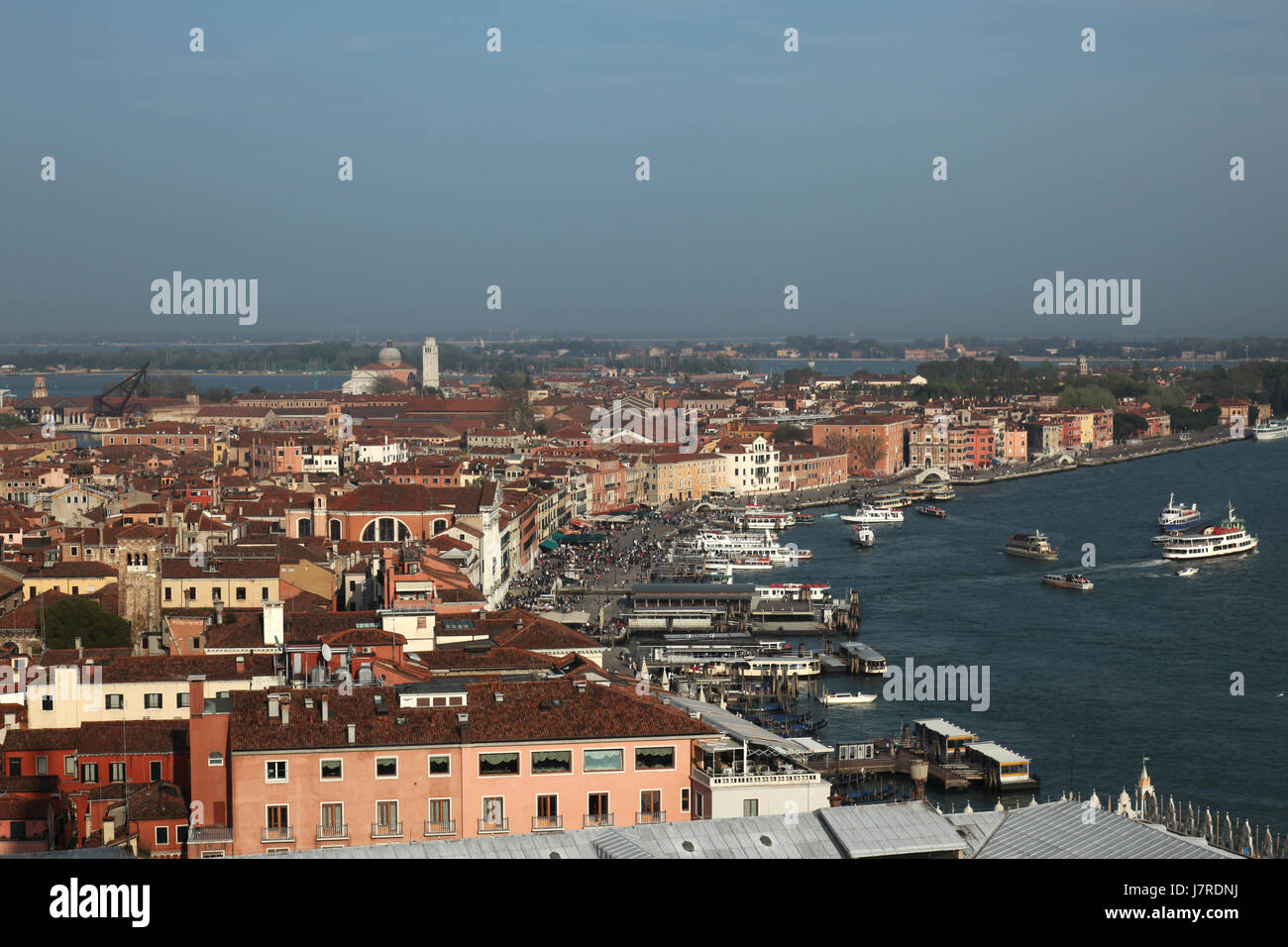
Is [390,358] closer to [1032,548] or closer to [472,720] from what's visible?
[1032,548]

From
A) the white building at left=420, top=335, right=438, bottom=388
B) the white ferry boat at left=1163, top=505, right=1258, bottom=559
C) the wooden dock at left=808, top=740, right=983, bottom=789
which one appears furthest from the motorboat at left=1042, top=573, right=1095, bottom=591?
the white building at left=420, top=335, right=438, bottom=388

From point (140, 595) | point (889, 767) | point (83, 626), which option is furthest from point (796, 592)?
point (83, 626)

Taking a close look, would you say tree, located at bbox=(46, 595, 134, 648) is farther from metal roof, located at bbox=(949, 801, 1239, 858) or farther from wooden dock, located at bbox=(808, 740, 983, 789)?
metal roof, located at bbox=(949, 801, 1239, 858)

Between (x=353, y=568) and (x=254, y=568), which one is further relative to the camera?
(x=353, y=568)

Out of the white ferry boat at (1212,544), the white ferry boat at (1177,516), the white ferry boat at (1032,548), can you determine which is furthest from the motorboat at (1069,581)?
the white ferry boat at (1177,516)

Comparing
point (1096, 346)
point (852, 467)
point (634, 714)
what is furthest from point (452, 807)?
point (1096, 346)

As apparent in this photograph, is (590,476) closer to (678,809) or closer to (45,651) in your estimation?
(45,651)
